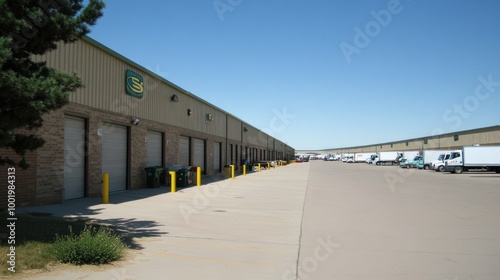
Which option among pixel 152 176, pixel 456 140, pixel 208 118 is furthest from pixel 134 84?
pixel 456 140

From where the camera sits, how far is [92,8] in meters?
6.86

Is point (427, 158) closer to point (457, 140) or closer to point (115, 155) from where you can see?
point (457, 140)

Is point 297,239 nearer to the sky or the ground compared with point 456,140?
nearer to the ground

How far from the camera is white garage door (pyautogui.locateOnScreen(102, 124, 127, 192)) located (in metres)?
16.1

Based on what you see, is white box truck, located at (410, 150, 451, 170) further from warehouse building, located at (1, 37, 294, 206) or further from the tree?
the tree

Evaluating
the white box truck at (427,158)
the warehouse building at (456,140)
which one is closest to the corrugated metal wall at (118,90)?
the white box truck at (427,158)

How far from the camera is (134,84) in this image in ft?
59.4

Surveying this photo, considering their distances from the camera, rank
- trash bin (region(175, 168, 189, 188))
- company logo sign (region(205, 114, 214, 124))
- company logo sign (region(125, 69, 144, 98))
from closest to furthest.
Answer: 1. company logo sign (region(125, 69, 144, 98))
2. trash bin (region(175, 168, 189, 188))
3. company logo sign (region(205, 114, 214, 124))

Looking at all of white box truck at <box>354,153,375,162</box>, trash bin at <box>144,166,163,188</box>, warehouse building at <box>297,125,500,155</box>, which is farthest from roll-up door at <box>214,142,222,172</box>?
white box truck at <box>354,153,375,162</box>

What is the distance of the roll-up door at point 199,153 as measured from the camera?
28122 millimetres

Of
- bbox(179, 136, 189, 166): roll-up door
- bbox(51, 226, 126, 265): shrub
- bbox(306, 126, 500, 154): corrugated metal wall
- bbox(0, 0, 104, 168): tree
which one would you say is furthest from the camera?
bbox(306, 126, 500, 154): corrugated metal wall

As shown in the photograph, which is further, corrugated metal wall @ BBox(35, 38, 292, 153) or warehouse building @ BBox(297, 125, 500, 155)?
warehouse building @ BBox(297, 125, 500, 155)

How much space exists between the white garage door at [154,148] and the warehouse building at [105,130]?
→ 0.17ft
